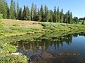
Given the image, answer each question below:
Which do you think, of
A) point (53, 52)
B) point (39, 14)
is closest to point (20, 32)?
point (53, 52)

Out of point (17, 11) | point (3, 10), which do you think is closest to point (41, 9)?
point (17, 11)

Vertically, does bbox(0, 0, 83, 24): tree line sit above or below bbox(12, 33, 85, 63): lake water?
above

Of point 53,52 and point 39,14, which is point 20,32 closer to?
point 53,52

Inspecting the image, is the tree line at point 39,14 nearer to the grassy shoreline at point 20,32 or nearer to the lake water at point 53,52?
the grassy shoreline at point 20,32

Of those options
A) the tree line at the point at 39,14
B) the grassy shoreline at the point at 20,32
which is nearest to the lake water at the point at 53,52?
the grassy shoreline at the point at 20,32

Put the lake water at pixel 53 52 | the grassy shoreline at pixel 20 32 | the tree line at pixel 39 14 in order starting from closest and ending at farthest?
the lake water at pixel 53 52 < the grassy shoreline at pixel 20 32 < the tree line at pixel 39 14

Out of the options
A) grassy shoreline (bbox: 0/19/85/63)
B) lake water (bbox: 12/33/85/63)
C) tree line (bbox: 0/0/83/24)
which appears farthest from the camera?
tree line (bbox: 0/0/83/24)

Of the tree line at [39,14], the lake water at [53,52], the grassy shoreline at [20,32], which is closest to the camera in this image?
the lake water at [53,52]

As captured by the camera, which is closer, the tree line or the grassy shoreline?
the grassy shoreline

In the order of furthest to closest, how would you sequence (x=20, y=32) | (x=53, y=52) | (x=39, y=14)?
(x=39, y=14), (x=20, y=32), (x=53, y=52)

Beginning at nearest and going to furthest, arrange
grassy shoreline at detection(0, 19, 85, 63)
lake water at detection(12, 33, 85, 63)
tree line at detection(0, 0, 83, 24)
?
lake water at detection(12, 33, 85, 63)
grassy shoreline at detection(0, 19, 85, 63)
tree line at detection(0, 0, 83, 24)

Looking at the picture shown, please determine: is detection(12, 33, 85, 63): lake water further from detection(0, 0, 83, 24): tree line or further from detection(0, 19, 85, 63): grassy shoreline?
detection(0, 0, 83, 24): tree line

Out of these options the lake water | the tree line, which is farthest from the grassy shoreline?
the tree line

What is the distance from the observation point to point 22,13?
134 metres
